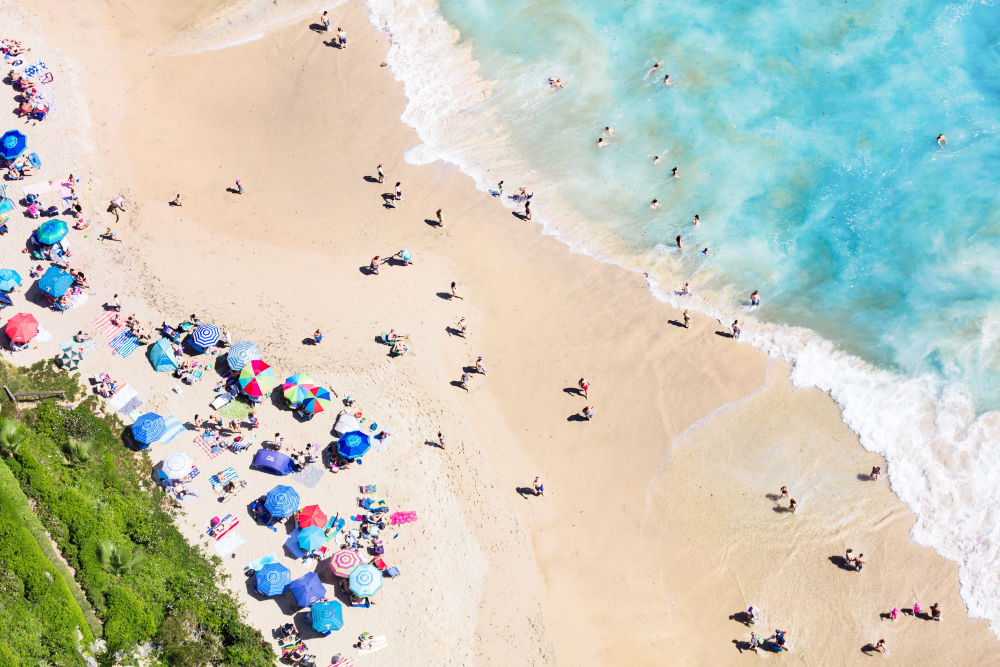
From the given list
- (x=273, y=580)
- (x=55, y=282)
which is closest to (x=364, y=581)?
(x=273, y=580)

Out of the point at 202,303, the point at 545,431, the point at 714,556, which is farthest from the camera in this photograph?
the point at 202,303

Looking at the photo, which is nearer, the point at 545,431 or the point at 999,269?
the point at 545,431

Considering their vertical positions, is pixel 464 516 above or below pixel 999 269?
below

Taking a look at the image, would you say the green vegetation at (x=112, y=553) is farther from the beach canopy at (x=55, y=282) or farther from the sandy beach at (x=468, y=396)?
the beach canopy at (x=55, y=282)

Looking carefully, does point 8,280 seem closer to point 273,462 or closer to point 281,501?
point 273,462

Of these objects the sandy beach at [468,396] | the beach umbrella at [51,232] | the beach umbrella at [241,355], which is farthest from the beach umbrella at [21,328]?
the beach umbrella at [241,355]

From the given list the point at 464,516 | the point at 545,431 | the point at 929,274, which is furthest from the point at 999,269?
the point at 464,516

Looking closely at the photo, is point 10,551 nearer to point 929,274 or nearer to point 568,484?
point 568,484
